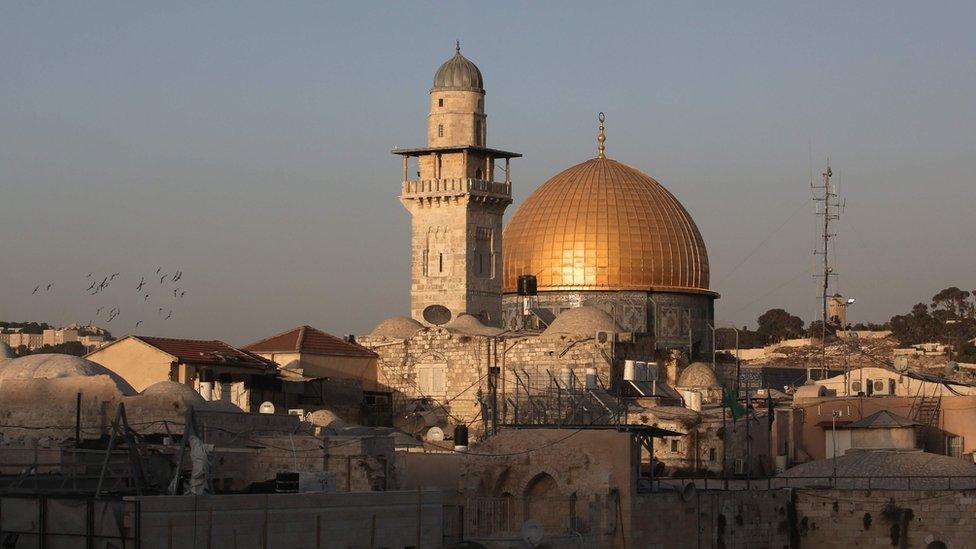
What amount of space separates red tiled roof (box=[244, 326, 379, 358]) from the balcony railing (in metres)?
5.84

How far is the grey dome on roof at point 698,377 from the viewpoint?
5228 cm

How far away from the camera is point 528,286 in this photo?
59500mm

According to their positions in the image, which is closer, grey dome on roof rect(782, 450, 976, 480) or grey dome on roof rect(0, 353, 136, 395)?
grey dome on roof rect(782, 450, 976, 480)

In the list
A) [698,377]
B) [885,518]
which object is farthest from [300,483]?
[698,377]

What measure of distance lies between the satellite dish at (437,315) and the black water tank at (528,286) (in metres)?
3.00

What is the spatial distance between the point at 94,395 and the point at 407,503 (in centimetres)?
1441

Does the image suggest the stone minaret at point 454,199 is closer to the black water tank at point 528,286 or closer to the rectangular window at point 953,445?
the black water tank at point 528,286

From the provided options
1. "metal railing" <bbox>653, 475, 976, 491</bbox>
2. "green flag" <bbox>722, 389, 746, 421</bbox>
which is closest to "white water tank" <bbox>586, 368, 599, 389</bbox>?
"green flag" <bbox>722, 389, 746, 421</bbox>

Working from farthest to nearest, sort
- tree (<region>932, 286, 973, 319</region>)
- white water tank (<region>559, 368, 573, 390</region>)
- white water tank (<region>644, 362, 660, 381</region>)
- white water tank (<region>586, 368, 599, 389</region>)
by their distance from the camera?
tree (<region>932, 286, 973, 319</region>) → white water tank (<region>644, 362, 660, 381</region>) → white water tank (<region>559, 368, 573, 390</region>) → white water tank (<region>586, 368, 599, 389</region>)

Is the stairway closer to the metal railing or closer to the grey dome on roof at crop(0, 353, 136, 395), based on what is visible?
the metal railing

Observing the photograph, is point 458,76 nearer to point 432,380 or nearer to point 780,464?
point 432,380

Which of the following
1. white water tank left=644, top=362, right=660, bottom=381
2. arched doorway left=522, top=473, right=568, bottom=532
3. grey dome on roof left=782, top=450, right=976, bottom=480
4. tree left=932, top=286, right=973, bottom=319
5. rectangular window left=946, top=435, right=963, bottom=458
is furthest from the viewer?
tree left=932, top=286, right=973, bottom=319

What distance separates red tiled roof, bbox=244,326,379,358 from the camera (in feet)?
170

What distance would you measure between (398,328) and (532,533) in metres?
27.8
